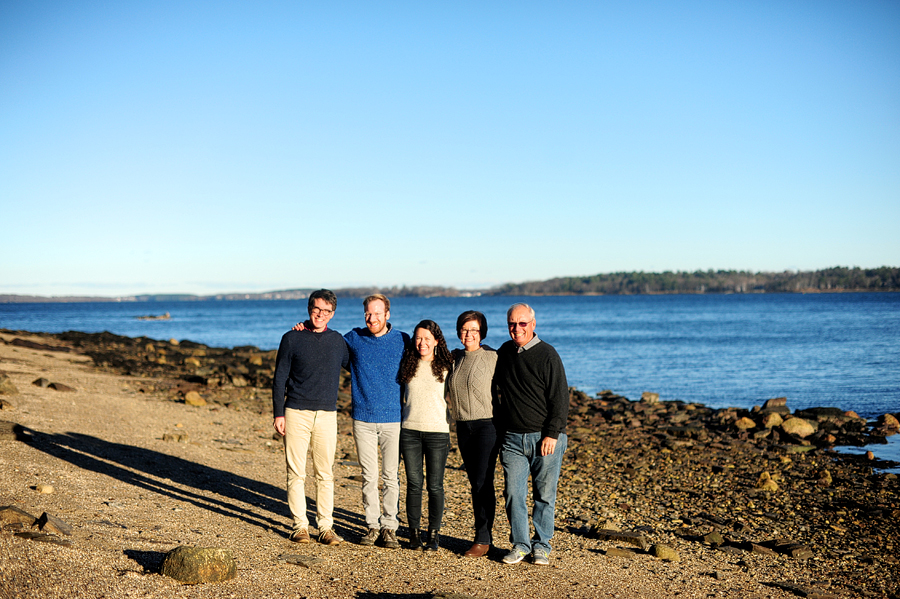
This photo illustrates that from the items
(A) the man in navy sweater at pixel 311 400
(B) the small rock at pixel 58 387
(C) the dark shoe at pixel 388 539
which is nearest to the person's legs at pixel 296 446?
(A) the man in navy sweater at pixel 311 400

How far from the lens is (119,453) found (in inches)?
414

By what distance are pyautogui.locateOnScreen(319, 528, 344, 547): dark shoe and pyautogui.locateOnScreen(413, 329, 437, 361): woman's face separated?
1943 millimetres

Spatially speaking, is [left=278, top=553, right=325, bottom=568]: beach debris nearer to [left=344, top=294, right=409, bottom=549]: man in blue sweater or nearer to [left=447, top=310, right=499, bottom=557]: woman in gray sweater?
[left=344, top=294, right=409, bottom=549]: man in blue sweater

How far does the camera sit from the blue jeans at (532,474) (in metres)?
6.10

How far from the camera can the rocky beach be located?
5.75 metres

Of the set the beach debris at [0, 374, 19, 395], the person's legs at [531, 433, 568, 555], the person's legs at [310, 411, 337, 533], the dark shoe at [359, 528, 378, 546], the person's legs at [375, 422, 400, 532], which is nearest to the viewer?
the person's legs at [531, 433, 568, 555]

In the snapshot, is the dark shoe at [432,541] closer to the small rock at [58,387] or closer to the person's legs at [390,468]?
the person's legs at [390,468]

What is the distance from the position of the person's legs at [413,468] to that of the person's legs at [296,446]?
0.91 meters

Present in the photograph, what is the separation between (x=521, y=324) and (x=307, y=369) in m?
2.00

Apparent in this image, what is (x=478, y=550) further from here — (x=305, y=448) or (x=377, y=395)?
(x=305, y=448)

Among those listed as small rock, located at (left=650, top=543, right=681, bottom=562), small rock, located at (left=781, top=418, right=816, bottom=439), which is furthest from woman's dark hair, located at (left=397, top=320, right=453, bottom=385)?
small rock, located at (left=781, top=418, right=816, bottom=439)

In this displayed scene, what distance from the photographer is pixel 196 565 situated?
534 cm

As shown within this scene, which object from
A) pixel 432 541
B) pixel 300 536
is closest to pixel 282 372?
pixel 300 536

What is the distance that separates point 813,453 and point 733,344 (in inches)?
1460
